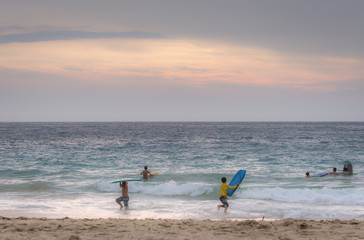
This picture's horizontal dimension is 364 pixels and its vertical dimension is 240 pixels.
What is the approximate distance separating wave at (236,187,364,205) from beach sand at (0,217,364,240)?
14.7 feet

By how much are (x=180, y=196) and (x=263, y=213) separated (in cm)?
466

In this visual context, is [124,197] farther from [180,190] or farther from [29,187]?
[29,187]

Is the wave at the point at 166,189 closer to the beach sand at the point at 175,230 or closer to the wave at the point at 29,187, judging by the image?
the wave at the point at 29,187

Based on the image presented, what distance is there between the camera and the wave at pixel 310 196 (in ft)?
44.7

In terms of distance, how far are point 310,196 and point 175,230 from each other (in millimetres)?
8109

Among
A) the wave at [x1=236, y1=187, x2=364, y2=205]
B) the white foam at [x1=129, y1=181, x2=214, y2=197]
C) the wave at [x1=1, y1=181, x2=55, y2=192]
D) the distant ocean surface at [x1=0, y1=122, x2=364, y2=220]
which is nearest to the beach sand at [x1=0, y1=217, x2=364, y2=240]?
the distant ocean surface at [x1=0, y1=122, x2=364, y2=220]

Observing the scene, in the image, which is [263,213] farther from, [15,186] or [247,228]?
[15,186]

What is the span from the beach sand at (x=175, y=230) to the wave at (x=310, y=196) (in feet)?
14.7

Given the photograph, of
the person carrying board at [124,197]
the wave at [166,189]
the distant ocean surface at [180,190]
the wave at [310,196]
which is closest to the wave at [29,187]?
the distant ocean surface at [180,190]

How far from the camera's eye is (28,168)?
78.5ft

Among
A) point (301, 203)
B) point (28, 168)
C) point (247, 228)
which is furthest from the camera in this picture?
point (28, 168)

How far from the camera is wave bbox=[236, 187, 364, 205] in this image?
13625 millimetres

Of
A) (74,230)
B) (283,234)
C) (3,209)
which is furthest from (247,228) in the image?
(3,209)

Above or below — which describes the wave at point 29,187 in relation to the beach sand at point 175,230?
below
